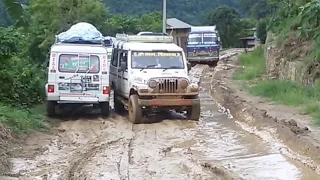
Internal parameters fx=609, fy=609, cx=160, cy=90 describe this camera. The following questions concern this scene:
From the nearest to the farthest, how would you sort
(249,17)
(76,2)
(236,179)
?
(236,179) < (76,2) < (249,17)

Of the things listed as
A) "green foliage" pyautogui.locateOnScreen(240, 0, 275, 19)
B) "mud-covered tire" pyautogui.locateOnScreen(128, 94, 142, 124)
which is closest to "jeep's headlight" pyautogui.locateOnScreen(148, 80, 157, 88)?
"mud-covered tire" pyautogui.locateOnScreen(128, 94, 142, 124)

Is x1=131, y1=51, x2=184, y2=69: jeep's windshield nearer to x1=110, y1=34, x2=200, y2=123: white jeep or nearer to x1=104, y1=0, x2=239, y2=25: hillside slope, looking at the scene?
x1=110, y1=34, x2=200, y2=123: white jeep

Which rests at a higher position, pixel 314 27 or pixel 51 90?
pixel 314 27

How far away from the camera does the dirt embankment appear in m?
11.2

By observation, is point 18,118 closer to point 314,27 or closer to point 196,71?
point 314,27

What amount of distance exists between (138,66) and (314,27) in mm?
8241

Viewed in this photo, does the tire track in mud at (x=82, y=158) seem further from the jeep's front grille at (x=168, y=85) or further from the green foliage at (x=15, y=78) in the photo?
the green foliage at (x=15, y=78)

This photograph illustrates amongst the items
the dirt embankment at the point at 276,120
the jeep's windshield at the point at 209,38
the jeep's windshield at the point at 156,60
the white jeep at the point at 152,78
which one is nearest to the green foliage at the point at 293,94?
the dirt embankment at the point at 276,120

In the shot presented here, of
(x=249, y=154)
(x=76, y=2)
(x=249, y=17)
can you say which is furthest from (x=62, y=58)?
(x=249, y=17)

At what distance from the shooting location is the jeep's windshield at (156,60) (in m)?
16.2

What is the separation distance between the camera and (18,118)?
13.8m

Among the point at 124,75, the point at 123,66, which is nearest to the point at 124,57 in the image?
the point at 123,66

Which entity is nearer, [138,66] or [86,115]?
[138,66]

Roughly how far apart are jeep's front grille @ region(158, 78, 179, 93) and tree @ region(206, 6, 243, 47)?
6330cm
